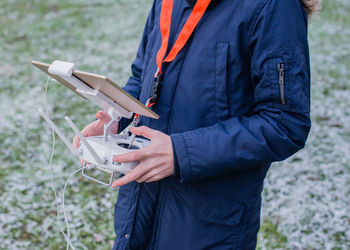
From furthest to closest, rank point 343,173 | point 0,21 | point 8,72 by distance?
point 0,21 → point 8,72 → point 343,173

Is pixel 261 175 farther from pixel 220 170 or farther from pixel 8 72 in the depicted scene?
pixel 8 72

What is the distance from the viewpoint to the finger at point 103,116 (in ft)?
4.89

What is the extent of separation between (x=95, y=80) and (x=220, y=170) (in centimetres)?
57

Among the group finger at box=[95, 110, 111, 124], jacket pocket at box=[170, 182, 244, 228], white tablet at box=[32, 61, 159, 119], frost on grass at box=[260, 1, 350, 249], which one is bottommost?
frost on grass at box=[260, 1, 350, 249]

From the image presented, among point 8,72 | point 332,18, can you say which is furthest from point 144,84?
point 332,18

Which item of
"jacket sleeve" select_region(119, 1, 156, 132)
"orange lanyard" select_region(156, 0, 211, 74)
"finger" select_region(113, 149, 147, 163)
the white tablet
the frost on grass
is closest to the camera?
the white tablet

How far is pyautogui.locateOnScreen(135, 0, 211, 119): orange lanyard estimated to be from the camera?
4.70ft

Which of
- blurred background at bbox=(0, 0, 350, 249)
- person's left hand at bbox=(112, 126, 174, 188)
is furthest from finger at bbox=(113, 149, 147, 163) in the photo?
blurred background at bbox=(0, 0, 350, 249)

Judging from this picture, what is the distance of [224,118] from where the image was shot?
144cm

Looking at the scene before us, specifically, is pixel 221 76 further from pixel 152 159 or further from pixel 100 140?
pixel 100 140

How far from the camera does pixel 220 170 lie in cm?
138

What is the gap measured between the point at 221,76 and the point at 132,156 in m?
0.45

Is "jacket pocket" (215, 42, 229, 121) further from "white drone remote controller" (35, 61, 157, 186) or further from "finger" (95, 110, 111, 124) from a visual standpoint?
"finger" (95, 110, 111, 124)

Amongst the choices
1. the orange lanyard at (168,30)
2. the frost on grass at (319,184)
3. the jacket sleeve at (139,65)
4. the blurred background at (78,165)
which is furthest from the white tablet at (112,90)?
the frost on grass at (319,184)
